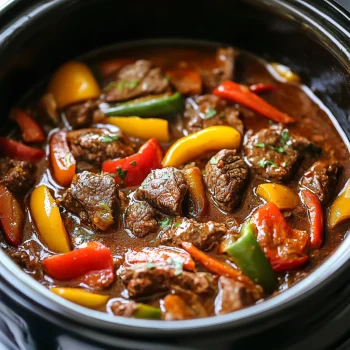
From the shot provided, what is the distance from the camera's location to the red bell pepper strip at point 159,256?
11.2ft

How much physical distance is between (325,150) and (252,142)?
1.66 feet

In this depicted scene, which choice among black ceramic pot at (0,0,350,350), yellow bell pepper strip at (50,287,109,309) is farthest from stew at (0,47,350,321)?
black ceramic pot at (0,0,350,350)

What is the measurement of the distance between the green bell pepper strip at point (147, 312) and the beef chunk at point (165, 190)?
0.68 m

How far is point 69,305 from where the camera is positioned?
9.29ft

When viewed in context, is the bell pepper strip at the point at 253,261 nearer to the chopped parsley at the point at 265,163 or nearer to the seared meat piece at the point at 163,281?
the seared meat piece at the point at 163,281

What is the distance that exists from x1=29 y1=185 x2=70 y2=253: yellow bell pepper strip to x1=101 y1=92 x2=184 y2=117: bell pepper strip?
2.73 feet

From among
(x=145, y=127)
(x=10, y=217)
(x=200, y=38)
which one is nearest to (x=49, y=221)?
(x=10, y=217)

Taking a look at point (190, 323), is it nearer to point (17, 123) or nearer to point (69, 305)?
point (69, 305)

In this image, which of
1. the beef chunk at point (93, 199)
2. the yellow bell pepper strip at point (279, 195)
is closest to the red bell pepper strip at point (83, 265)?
the beef chunk at point (93, 199)

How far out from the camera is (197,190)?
3.81 m

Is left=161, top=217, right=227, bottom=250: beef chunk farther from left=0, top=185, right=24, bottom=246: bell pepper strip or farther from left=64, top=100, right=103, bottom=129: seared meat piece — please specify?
left=64, top=100, right=103, bottom=129: seared meat piece

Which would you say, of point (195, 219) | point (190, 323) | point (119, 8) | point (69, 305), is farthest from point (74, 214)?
point (119, 8)

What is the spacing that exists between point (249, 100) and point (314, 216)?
42.6 inches

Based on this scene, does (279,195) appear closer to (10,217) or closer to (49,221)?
(49,221)
